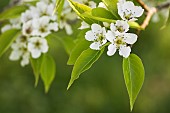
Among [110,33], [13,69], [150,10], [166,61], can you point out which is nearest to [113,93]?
[166,61]

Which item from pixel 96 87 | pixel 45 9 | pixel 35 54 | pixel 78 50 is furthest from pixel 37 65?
pixel 96 87

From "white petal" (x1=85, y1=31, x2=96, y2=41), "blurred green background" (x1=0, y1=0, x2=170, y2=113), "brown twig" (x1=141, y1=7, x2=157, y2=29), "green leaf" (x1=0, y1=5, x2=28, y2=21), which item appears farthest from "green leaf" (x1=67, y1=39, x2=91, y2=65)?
"blurred green background" (x1=0, y1=0, x2=170, y2=113)

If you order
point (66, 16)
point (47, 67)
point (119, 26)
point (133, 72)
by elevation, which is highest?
point (119, 26)

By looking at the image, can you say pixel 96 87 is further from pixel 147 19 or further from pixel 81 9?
pixel 81 9

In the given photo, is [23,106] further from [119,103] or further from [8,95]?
[119,103]

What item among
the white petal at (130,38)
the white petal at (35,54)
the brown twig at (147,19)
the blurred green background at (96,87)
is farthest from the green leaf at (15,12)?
the blurred green background at (96,87)

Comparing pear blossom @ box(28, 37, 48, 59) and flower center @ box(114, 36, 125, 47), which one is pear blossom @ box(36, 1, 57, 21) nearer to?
pear blossom @ box(28, 37, 48, 59)
